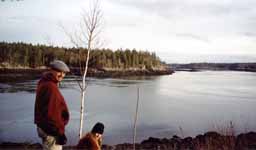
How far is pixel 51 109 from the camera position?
10.6 feet

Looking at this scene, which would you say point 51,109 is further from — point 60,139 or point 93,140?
point 93,140

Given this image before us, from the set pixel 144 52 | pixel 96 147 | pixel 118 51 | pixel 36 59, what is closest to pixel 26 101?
pixel 96 147

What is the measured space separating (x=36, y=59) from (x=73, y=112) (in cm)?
6781

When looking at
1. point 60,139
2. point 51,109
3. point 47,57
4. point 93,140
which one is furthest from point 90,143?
point 47,57

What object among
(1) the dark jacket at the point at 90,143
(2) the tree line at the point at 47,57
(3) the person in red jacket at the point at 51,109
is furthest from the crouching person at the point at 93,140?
(2) the tree line at the point at 47,57

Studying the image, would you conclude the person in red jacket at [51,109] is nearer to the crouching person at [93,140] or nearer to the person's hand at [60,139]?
the person's hand at [60,139]

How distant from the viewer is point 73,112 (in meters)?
18.9

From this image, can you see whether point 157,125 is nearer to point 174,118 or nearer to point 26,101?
point 174,118

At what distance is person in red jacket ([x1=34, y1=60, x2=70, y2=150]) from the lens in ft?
10.6

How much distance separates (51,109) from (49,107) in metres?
0.03

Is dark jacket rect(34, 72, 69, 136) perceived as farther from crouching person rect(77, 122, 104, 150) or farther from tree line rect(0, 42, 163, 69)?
tree line rect(0, 42, 163, 69)

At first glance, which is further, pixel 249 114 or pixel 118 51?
pixel 118 51

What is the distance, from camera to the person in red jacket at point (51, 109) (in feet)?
10.6

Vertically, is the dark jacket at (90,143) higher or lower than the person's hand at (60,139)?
lower
